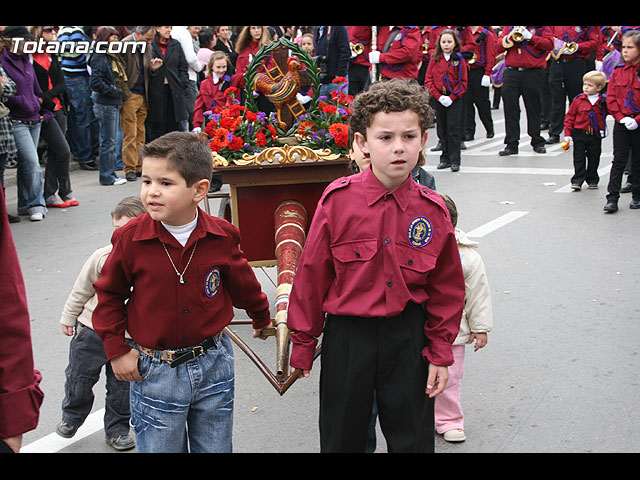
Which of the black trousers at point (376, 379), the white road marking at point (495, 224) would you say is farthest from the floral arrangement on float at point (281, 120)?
the white road marking at point (495, 224)

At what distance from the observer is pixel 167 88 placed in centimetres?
1134

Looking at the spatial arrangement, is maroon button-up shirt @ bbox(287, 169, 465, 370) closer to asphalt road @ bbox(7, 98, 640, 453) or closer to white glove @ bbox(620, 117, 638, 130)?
asphalt road @ bbox(7, 98, 640, 453)

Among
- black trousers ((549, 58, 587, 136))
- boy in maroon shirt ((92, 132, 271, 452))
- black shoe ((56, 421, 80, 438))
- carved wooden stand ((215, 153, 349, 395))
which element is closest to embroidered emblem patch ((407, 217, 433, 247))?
boy in maroon shirt ((92, 132, 271, 452))

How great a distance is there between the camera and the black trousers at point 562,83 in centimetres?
1218

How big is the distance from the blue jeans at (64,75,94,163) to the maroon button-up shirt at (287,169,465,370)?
342 inches

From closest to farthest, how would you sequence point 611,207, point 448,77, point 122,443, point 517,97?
point 122,443, point 611,207, point 448,77, point 517,97

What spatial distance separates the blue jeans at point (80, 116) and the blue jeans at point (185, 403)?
28.1ft

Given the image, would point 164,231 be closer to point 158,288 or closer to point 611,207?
point 158,288

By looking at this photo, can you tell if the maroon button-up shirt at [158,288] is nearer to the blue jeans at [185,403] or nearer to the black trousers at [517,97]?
the blue jeans at [185,403]

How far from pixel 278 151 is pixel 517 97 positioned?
25.7 feet

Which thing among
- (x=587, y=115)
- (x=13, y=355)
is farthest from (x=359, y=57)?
(x=13, y=355)

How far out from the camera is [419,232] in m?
2.76

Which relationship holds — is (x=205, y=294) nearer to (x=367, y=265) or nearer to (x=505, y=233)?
(x=367, y=265)

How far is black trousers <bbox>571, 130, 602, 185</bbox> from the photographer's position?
8.82m
